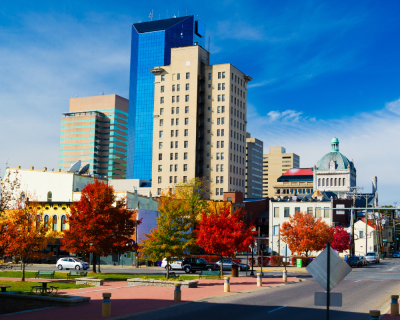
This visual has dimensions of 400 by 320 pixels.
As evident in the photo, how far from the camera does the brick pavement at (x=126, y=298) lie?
1869cm

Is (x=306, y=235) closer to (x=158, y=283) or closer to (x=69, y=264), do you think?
(x=69, y=264)

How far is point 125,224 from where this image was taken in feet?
132

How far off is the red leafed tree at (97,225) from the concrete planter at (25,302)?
16.8 metres

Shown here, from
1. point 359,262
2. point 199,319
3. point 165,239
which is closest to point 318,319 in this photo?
point 199,319

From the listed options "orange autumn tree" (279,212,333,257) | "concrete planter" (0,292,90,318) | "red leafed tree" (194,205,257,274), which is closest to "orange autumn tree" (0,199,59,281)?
"red leafed tree" (194,205,257,274)

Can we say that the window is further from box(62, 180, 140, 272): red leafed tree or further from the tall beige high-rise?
box(62, 180, 140, 272): red leafed tree

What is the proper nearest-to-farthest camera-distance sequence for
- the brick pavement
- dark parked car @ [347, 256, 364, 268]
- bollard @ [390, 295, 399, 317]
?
1. the brick pavement
2. bollard @ [390, 295, 399, 317]
3. dark parked car @ [347, 256, 364, 268]

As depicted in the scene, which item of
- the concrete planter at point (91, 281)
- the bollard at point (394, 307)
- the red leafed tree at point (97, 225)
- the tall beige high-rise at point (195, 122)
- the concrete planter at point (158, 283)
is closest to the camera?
the bollard at point (394, 307)

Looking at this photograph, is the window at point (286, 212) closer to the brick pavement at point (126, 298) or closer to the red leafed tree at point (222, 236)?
the red leafed tree at point (222, 236)

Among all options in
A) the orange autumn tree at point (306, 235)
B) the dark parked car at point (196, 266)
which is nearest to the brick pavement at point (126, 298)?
the dark parked car at point (196, 266)

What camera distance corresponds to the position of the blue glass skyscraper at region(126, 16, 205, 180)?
175 meters

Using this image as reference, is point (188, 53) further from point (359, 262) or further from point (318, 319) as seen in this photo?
point (318, 319)

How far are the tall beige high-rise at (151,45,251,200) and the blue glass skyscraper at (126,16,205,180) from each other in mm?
52861

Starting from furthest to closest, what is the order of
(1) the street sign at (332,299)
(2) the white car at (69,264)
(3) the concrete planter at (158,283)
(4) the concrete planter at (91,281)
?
1. (2) the white car at (69,264)
2. (4) the concrete planter at (91,281)
3. (3) the concrete planter at (158,283)
4. (1) the street sign at (332,299)
